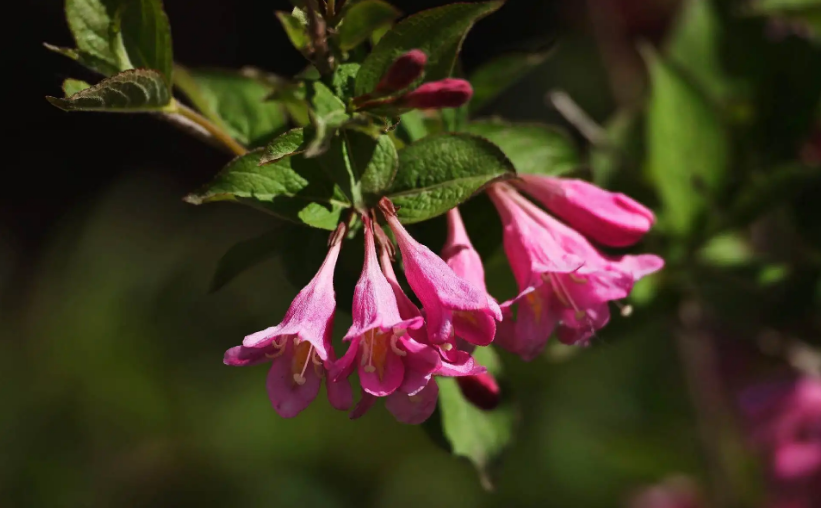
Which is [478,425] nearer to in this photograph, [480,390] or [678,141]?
[480,390]

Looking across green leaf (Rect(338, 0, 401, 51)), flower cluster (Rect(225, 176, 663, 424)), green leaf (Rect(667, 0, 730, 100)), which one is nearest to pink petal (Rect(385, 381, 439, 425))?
flower cluster (Rect(225, 176, 663, 424))

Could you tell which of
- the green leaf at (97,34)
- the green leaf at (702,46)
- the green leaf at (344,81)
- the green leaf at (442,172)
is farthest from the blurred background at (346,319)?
the green leaf at (97,34)

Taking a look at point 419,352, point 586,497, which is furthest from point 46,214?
point 419,352

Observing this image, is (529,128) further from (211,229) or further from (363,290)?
(211,229)

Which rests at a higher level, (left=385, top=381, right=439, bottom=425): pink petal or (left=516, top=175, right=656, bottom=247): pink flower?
(left=516, top=175, right=656, bottom=247): pink flower

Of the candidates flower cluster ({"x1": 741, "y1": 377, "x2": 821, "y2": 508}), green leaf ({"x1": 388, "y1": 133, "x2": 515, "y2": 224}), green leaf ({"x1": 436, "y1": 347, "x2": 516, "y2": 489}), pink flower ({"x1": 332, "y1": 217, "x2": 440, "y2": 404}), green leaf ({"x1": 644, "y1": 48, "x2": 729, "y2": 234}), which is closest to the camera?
pink flower ({"x1": 332, "y1": 217, "x2": 440, "y2": 404})

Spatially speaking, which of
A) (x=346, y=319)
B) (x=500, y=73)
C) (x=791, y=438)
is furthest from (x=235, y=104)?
(x=791, y=438)

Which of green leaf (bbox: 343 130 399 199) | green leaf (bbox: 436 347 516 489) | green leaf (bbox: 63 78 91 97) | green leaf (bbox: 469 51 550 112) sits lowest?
green leaf (bbox: 436 347 516 489)

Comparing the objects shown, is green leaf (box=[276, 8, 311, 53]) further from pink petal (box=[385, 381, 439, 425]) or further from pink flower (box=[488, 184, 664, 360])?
pink petal (box=[385, 381, 439, 425])
